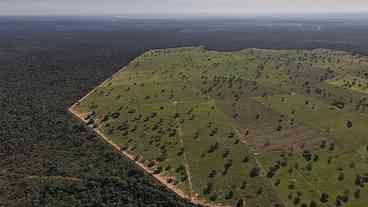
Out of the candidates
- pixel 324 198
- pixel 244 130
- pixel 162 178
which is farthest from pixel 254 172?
pixel 244 130

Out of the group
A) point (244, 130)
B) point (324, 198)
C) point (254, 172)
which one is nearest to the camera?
point (324, 198)

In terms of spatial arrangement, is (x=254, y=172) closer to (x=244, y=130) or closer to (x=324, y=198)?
(x=324, y=198)

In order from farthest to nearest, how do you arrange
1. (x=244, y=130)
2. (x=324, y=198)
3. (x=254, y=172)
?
(x=244, y=130) < (x=254, y=172) < (x=324, y=198)

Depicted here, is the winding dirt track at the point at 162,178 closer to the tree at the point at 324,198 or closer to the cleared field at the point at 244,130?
the cleared field at the point at 244,130

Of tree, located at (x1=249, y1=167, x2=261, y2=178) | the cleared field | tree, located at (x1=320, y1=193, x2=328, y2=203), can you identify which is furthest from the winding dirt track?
tree, located at (x1=320, y1=193, x2=328, y2=203)

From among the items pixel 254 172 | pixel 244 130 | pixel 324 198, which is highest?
pixel 244 130

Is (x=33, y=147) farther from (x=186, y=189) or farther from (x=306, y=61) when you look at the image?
(x=306, y=61)

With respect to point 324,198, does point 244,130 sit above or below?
above

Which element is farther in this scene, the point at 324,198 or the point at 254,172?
the point at 254,172

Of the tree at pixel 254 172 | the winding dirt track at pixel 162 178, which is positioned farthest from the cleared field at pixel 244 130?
the winding dirt track at pixel 162 178
